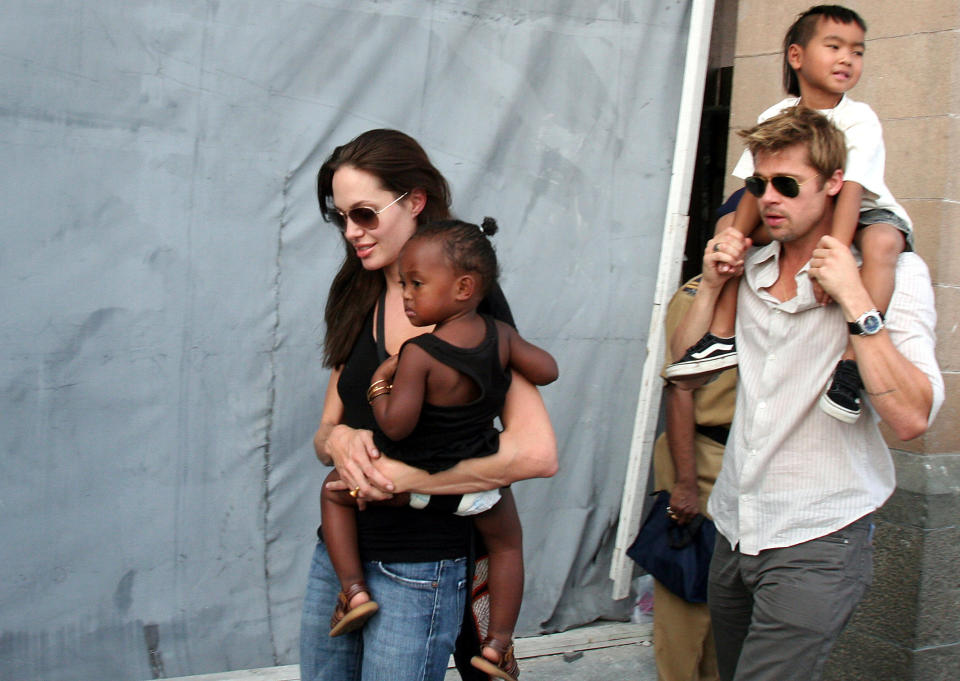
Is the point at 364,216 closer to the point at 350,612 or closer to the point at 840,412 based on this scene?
the point at 350,612

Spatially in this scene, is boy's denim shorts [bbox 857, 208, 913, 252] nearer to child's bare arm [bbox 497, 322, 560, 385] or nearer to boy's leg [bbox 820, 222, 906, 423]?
boy's leg [bbox 820, 222, 906, 423]

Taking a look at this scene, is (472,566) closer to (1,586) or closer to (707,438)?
(707,438)

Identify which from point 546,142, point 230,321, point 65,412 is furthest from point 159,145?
point 546,142

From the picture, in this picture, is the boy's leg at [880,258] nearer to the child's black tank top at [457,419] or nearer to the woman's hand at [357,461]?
the child's black tank top at [457,419]

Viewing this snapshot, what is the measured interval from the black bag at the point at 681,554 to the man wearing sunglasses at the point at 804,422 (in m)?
0.77

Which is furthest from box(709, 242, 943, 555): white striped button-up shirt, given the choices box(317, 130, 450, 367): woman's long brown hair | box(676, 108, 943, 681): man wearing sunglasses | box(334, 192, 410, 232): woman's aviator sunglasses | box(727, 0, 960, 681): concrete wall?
box(727, 0, 960, 681): concrete wall

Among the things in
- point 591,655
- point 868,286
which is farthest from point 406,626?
point 591,655

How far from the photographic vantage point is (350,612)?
225 centimetres

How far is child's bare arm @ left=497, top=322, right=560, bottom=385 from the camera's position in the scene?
2324 millimetres

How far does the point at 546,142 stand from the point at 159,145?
1.51m

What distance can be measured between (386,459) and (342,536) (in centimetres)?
23

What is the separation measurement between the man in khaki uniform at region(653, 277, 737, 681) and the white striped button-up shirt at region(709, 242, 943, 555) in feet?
2.15

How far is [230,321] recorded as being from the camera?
363cm

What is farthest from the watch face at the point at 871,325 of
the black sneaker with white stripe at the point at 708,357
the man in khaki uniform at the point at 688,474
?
the man in khaki uniform at the point at 688,474
